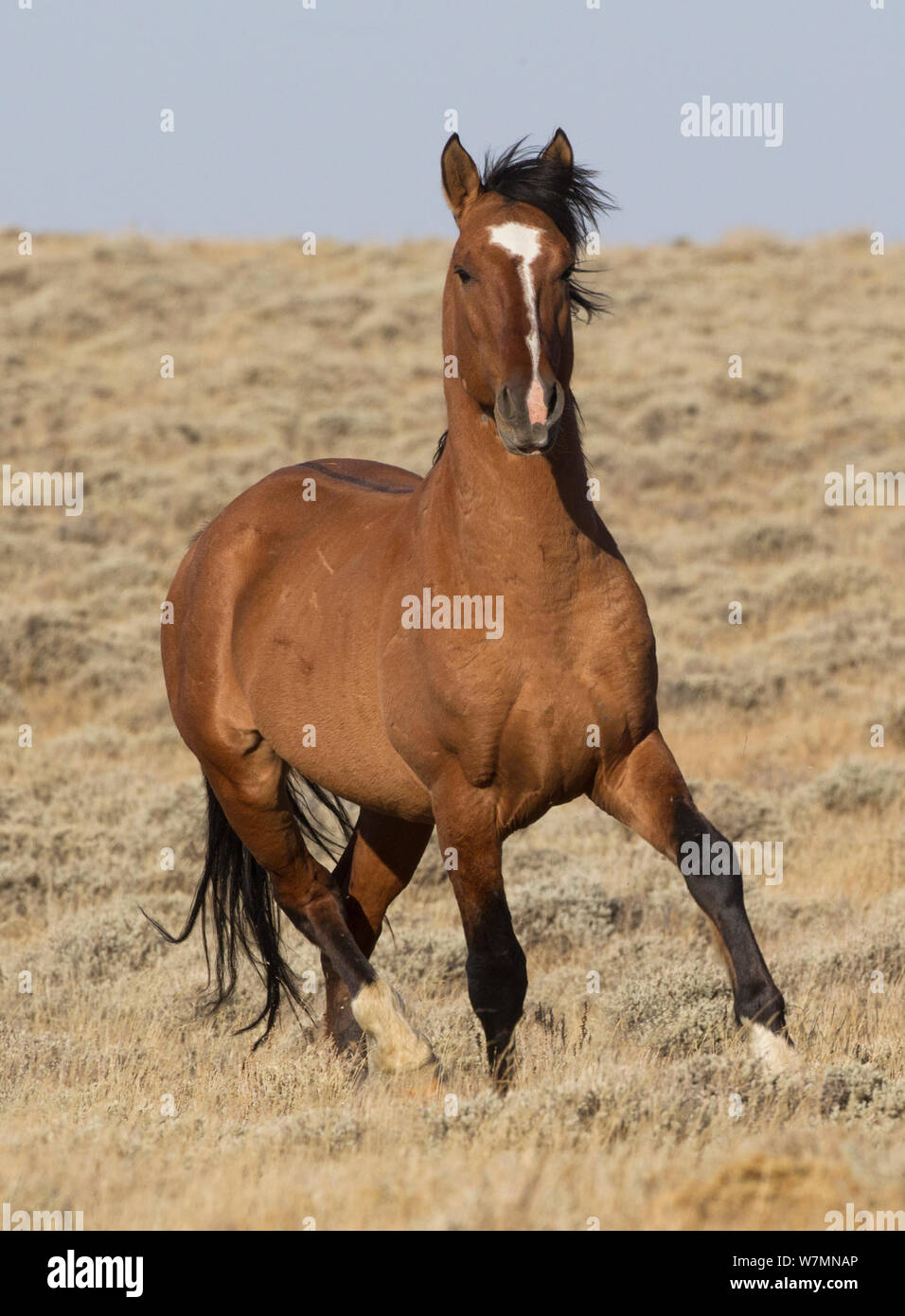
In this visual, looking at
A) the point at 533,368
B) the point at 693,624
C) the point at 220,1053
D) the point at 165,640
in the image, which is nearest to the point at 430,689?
the point at 533,368

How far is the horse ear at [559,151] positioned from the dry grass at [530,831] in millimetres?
2931

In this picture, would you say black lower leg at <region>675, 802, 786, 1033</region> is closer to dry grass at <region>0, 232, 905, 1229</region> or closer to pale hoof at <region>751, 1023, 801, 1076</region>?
pale hoof at <region>751, 1023, 801, 1076</region>

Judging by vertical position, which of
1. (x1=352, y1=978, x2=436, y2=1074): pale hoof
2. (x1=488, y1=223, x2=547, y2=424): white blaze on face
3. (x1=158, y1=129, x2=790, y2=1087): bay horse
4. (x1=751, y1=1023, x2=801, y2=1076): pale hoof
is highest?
(x1=488, y1=223, x2=547, y2=424): white blaze on face

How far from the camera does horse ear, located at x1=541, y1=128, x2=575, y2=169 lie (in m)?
5.34

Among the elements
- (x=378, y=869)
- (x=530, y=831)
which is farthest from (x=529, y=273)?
(x=530, y=831)

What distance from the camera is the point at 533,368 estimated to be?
4.66 m

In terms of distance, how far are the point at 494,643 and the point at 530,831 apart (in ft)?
19.5

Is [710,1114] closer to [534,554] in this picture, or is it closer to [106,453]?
[534,554]

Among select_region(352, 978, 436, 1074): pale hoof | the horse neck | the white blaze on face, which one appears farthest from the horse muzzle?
select_region(352, 978, 436, 1074): pale hoof

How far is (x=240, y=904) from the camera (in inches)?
286

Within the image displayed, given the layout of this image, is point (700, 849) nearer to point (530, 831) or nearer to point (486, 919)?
point (486, 919)

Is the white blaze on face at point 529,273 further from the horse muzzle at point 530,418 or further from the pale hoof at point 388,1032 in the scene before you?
the pale hoof at point 388,1032

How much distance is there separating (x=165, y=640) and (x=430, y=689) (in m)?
2.53

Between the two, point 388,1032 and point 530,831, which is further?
point 530,831
